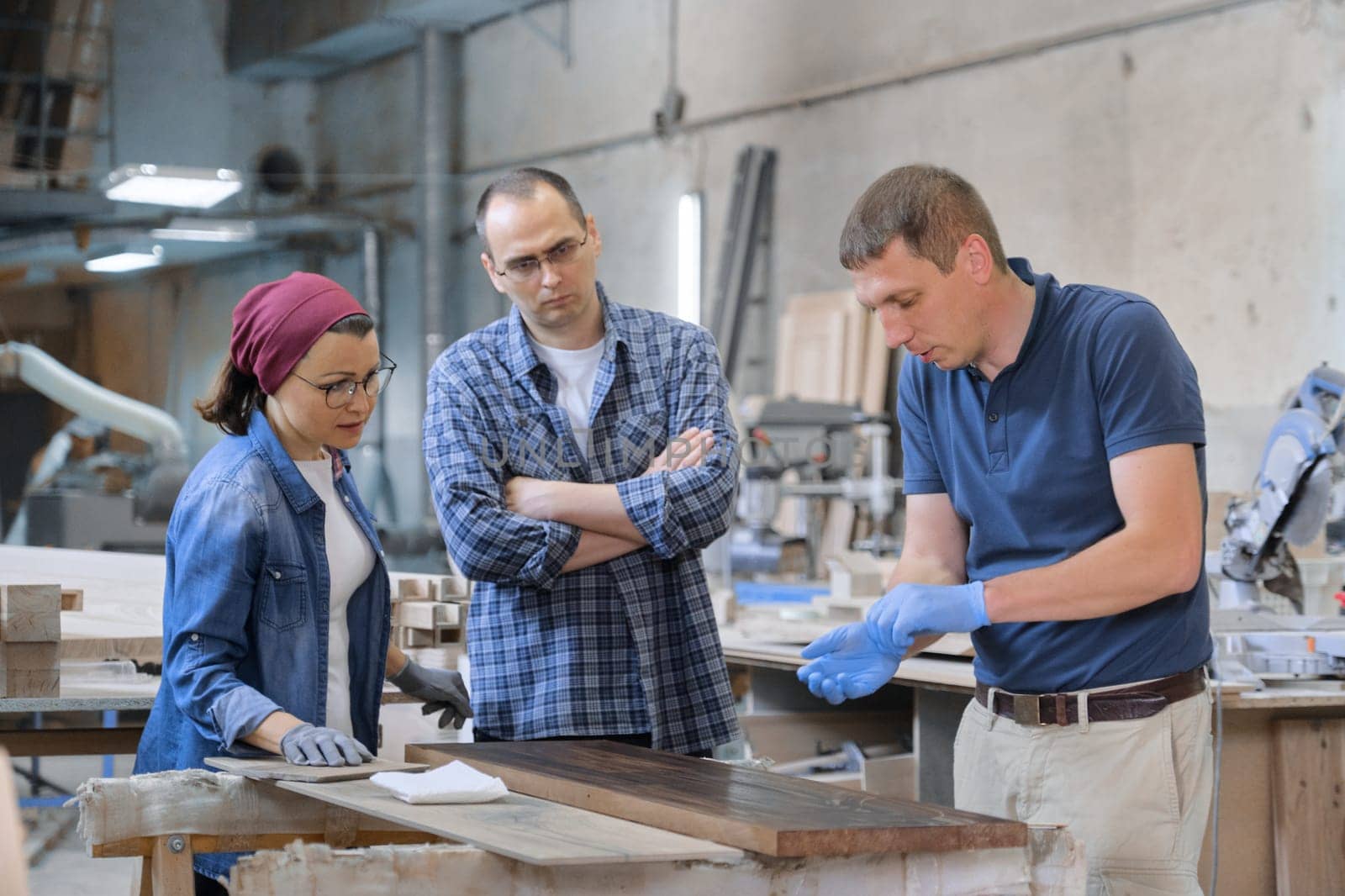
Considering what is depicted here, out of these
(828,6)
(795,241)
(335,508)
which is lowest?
(335,508)

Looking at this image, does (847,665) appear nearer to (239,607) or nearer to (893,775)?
(239,607)

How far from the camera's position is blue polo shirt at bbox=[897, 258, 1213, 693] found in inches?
64.6

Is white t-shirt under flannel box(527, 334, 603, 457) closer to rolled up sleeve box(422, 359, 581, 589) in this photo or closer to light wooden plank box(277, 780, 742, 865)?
rolled up sleeve box(422, 359, 581, 589)

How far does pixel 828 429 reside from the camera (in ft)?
21.7

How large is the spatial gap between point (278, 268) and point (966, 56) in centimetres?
510

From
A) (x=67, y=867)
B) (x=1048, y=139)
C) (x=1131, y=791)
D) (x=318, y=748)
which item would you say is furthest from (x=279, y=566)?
(x=1048, y=139)

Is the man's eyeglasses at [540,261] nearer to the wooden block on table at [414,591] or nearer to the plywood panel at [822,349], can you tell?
the wooden block on table at [414,591]

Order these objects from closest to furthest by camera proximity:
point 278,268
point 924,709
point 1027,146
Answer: point 924,709, point 1027,146, point 278,268

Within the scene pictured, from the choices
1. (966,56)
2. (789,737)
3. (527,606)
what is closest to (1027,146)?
(966,56)

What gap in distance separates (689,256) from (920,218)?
7.62m

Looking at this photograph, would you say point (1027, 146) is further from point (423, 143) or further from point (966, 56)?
point (423, 143)

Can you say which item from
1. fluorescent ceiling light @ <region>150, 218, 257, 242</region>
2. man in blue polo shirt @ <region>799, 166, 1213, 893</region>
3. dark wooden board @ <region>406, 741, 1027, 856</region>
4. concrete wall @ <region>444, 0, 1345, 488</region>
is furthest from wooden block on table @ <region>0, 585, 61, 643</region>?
fluorescent ceiling light @ <region>150, 218, 257, 242</region>

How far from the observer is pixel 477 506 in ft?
7.04

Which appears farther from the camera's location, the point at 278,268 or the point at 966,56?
the point at 278,268
